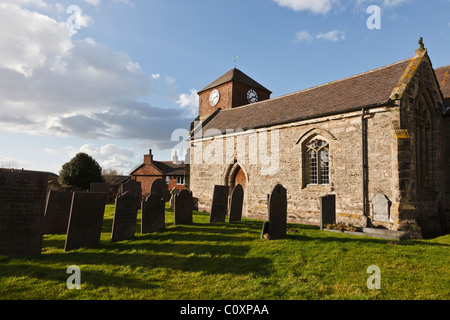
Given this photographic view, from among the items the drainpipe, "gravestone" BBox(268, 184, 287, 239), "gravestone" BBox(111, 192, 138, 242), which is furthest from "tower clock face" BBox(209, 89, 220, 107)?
"gravestone" BBox(268, 184, 287, 239)

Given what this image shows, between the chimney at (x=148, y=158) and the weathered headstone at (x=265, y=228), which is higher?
the chimney at (x=148, y=158)

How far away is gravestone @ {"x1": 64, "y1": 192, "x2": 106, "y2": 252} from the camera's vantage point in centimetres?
723

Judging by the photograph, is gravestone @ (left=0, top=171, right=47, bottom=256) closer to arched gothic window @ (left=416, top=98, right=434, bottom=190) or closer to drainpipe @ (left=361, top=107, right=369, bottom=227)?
drainpipe @ (left=361, top=107, right=369, bottom=227)

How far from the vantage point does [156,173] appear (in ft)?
130

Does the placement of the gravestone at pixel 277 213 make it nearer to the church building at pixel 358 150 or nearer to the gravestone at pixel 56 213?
the church building at pixel 358 150

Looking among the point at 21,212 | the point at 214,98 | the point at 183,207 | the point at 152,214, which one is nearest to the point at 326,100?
the point at 183,207

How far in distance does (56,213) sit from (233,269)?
7.44 meters

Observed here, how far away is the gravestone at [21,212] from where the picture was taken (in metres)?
6.49

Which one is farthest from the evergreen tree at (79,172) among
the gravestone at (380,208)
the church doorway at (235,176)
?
the gravestone at (380,208)

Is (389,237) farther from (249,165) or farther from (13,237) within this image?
(13,237)

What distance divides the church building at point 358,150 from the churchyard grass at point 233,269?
2.91 meters
